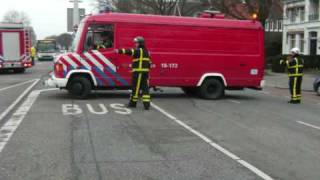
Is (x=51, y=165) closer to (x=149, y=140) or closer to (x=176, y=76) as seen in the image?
(x=149, y=140)

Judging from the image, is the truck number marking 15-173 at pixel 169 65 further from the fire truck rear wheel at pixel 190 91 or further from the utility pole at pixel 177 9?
the utility pole at pixel 177 9

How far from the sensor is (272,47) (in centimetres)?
6278

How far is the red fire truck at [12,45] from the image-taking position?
103 feet

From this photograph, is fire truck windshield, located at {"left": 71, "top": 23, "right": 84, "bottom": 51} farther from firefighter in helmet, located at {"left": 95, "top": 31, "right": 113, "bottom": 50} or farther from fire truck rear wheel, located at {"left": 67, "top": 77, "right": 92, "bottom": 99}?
fire truck rear wheel, located at {"left": 67, "top": 77, "right": 92, "bottom": 99}

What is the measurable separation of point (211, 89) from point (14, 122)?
748 cm

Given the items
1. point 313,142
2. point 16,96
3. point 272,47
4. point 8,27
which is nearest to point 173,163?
point 313,142

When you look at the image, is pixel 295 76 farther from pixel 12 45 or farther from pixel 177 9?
pixel 177 9

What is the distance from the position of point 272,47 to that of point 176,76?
4801 cm

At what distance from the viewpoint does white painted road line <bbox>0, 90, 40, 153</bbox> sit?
30.5 ft

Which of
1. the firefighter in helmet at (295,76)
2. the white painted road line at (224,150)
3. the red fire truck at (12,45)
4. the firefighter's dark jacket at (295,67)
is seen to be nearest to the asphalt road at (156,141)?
the white painted road line at (224,150)

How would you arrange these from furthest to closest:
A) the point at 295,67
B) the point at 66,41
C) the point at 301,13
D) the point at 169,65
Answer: the point at 66,41, the point at 301,13, the point at 295,67, the point at 169,65

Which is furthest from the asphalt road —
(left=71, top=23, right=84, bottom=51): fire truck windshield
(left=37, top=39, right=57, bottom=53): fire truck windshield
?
(left=37, top=39, right=57, bottom=53): fire truck windshield

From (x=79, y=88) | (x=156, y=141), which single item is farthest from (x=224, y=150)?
(x=79, y=88)

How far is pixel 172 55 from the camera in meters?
16.5
